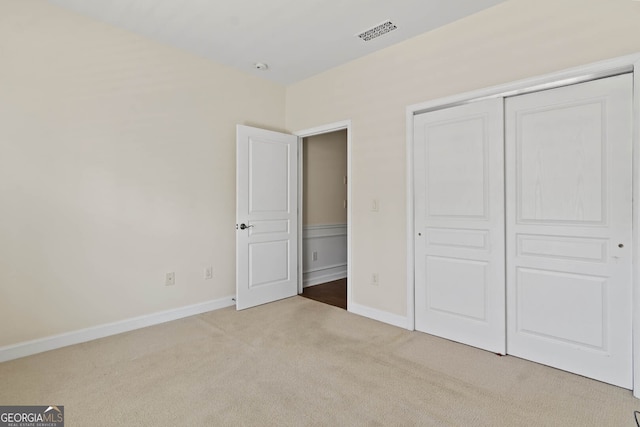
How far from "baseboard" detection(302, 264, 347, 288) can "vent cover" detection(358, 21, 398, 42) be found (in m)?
3.11

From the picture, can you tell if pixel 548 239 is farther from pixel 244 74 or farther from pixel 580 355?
pixel 244 74

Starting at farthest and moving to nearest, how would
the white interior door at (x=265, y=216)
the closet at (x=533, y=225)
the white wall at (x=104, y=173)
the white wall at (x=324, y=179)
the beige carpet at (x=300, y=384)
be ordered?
the white wall at (x=324, y=179)
the white interior door at (x=265, y=216)
the white wall at (x=104, y=173)
the closet at (x=533, y=225)
the beige carpet at (x=300, y=384)

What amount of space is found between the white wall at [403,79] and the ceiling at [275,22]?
0.18 m

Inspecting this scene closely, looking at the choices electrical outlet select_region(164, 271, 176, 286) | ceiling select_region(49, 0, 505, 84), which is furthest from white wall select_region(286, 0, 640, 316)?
electrical outlet select_region(164, 271, 176, 286)

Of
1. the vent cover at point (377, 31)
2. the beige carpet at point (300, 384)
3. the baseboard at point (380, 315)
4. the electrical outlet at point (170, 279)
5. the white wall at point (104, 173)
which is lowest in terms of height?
the beige carpet at point (300, 384)

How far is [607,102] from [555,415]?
1.95 metres

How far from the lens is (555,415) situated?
1.80m

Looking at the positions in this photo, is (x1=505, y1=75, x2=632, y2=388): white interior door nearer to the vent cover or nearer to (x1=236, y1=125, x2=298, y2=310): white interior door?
the vent cover

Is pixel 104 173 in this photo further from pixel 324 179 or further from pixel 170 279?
pixel 324 179

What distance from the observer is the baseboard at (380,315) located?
312 centimetres

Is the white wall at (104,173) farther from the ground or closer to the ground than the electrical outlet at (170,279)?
farther from the ground

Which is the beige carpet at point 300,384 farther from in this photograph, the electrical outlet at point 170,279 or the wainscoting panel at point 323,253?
the wainscoting panel at point 323,253

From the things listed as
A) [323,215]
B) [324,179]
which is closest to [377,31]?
[324,179]

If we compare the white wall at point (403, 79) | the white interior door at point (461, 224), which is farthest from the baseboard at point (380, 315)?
the white interior door at point (461, 224)
